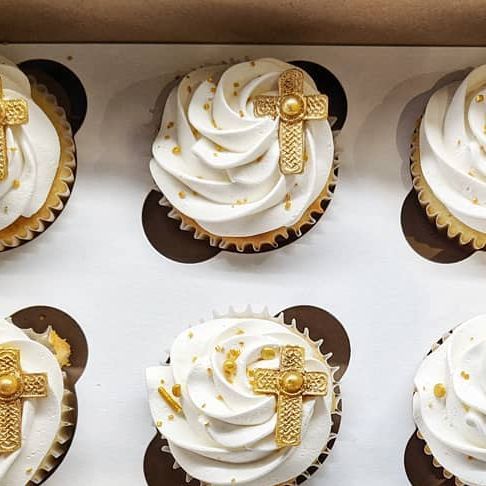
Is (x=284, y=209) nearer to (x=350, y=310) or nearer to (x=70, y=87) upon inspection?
(x=350, y=310)

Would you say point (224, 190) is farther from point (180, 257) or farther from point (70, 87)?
point (70, 87)

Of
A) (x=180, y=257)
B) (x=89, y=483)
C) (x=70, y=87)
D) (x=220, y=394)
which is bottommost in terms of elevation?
(x=89, y=483)

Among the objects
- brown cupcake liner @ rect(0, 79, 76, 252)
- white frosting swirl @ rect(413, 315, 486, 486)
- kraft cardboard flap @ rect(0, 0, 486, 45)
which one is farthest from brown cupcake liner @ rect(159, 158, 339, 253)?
white frosting swirl @ rect(413, 315, 486, 486)

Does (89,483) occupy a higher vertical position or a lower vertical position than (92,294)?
lower

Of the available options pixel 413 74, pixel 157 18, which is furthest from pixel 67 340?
pixel 413 74

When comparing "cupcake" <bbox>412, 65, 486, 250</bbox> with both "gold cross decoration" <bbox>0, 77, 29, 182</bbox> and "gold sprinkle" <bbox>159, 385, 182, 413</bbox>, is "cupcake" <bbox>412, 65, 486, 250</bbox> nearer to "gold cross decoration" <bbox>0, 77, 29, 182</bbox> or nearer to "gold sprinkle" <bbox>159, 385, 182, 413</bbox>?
"gold sprinkle" <bbox>159, 385, 182, 413</bbox>

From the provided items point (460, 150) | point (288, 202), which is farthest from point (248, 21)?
point (460, 150)

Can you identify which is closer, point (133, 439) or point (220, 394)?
point (220, 394)

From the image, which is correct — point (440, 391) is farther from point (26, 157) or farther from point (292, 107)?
point (26, 157)
